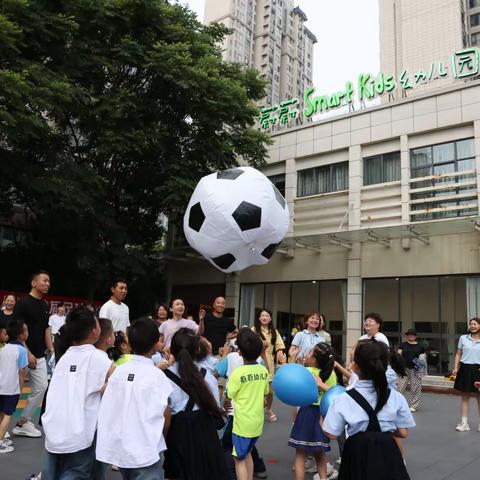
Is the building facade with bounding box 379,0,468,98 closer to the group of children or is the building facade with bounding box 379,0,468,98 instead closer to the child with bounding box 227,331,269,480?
the child with bounding box 227,331,269,480

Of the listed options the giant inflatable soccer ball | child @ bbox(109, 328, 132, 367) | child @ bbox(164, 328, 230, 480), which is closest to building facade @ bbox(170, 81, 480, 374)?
the giant inflatable soccer ball

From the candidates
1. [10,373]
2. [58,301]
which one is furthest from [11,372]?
[58,301]

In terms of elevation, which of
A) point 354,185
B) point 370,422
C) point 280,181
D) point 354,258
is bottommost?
point 370,422

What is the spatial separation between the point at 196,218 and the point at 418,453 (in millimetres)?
4170

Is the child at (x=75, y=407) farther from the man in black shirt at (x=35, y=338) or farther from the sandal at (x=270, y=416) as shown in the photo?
the sandal at (x=270, y=416)

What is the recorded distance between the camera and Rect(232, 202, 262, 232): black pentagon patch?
6.91 meters

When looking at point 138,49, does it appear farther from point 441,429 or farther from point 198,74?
point 441,429

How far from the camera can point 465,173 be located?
46.7ft

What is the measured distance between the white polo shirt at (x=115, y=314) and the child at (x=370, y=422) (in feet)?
11.9

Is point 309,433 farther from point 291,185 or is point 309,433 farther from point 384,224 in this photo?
point 291,185

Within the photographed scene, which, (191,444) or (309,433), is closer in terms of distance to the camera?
(191,444)

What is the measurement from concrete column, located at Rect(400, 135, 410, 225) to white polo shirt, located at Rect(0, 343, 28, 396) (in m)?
12.2

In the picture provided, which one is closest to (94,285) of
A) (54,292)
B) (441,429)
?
(54,292)

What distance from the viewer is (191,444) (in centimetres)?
330
